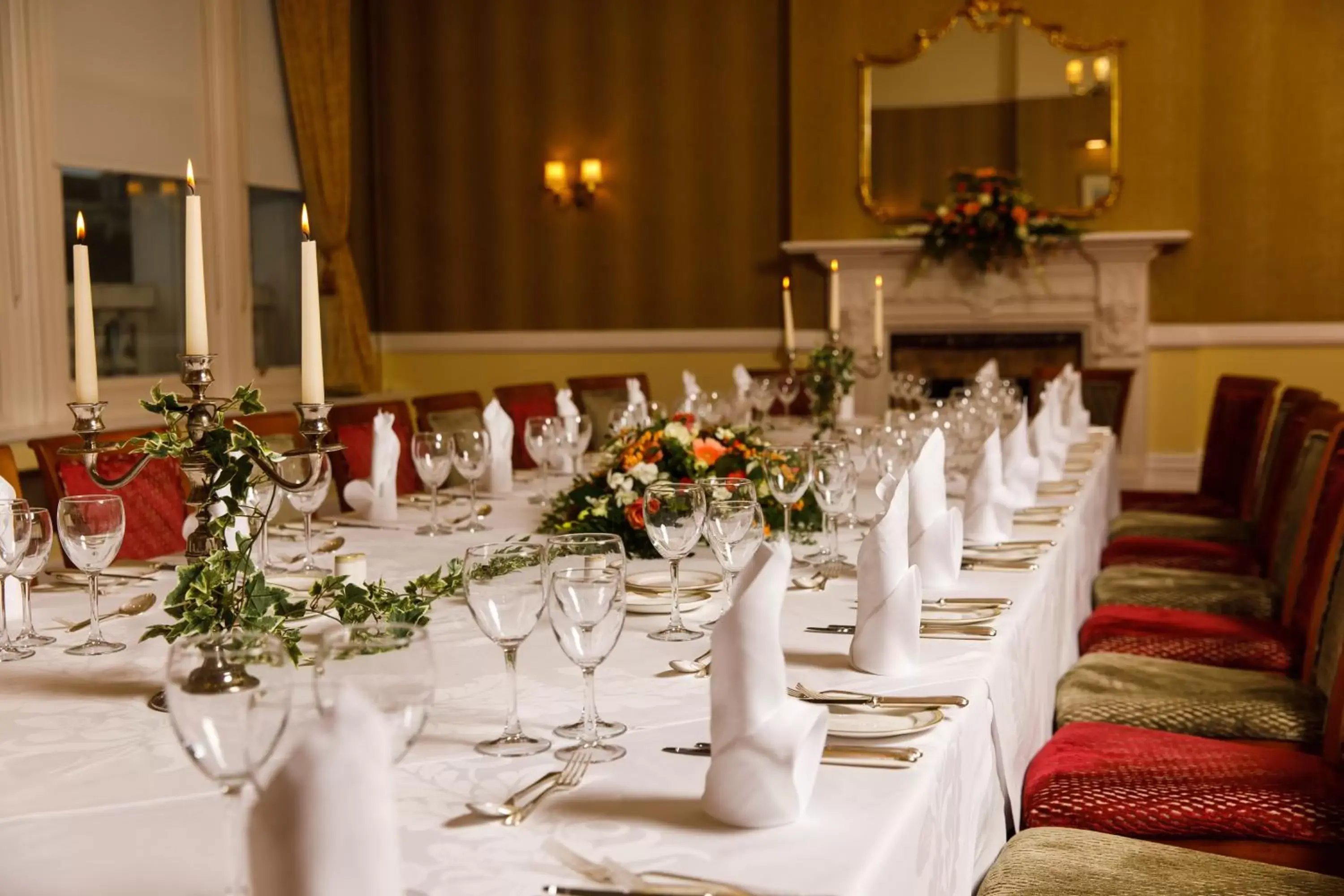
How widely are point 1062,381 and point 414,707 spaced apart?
445 cm

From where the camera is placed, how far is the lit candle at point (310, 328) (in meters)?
1.63

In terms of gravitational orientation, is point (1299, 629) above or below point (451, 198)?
below

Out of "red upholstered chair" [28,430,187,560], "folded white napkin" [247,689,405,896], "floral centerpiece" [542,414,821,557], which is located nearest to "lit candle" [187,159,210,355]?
"folded white napkin" [247,689,405,896]

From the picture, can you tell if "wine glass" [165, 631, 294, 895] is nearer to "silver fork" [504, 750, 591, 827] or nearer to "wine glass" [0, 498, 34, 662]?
"silver fork" [504, 750, 591, 827]

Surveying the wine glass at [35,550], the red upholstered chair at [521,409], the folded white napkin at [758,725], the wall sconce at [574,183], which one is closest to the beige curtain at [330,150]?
the wall sconce at [574,183]

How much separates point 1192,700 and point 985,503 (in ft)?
1.75

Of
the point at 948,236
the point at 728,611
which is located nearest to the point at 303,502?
the point at 728,611

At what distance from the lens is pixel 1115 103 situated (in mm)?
7762

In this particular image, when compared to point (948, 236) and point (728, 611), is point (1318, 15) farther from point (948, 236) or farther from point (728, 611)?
point (728, 611)

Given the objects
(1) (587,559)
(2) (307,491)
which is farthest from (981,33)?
(1) (587,559)

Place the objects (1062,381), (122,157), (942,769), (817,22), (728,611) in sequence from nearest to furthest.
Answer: (728,611) → (942,769) → (1062,381) → (122,157) → (817,22)

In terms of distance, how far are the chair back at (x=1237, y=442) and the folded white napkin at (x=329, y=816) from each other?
14.7ft

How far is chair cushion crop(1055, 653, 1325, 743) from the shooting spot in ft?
8.14

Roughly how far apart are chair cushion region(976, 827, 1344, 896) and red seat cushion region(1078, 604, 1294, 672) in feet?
3.70
